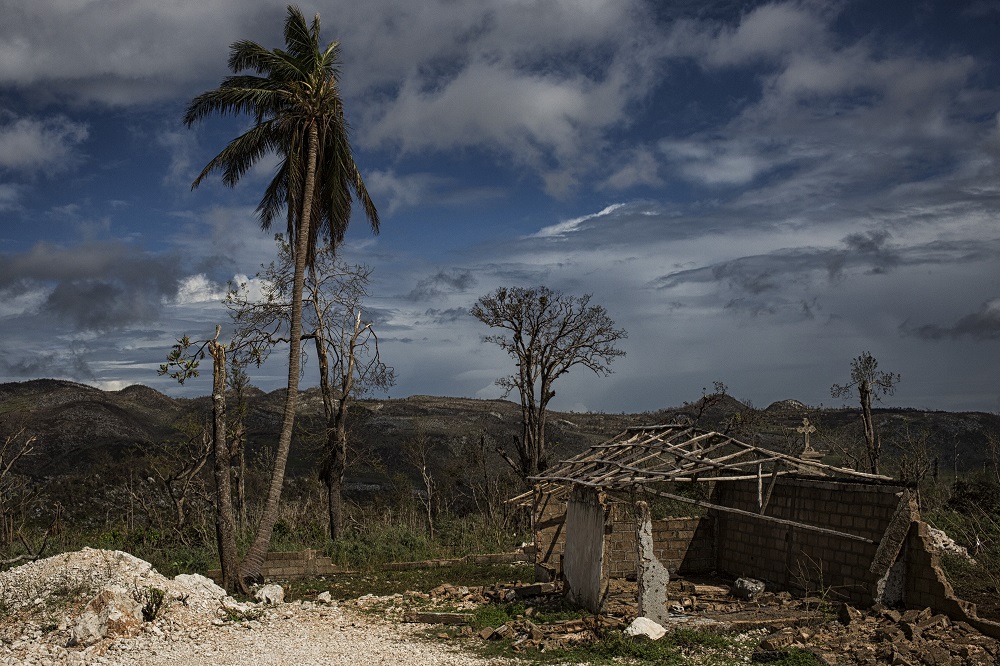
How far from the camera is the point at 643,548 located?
34.2 feet

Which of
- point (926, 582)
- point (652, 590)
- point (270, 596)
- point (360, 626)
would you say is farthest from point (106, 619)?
point (926, 582)

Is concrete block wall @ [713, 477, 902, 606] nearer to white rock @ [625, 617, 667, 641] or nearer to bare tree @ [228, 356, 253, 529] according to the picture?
white rock @ [625, 617, 667, 641]

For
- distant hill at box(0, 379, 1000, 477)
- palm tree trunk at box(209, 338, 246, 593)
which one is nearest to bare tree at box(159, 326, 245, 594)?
palm tree trunk at box(209, 338, 246, 593)

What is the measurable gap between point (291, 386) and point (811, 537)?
979 centimetres

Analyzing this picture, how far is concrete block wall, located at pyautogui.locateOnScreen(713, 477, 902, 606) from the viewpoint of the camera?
1127 cm

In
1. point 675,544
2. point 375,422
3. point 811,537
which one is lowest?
point 675,544

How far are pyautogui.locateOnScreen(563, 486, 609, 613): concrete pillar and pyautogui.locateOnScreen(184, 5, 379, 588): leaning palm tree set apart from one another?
6219mm

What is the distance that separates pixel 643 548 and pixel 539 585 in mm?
2777

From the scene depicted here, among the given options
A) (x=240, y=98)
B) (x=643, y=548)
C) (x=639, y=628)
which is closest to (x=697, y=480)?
(x=643, y=548)

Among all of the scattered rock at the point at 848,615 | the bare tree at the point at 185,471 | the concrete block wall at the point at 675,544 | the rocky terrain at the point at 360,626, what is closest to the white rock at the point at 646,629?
the rocky terrain at the point at 360,626

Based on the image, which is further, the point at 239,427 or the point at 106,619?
the point at 239,427

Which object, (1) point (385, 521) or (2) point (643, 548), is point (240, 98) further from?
(2) point (643, 548)

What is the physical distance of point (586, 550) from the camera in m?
11.5

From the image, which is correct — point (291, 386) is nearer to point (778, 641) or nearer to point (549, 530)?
point (549, 530)
